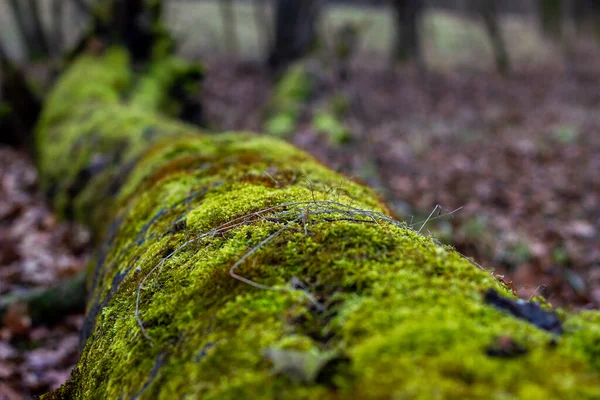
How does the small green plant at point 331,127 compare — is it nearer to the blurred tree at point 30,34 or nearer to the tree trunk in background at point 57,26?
the tree trunk in background at point 57,26

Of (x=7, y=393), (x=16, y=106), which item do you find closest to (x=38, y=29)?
(x=16, y=106)

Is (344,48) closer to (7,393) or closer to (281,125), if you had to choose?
(281,125)

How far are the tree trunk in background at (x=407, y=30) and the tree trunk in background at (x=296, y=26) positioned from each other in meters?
4.76

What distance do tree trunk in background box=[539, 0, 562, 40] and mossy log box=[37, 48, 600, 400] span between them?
2710 cm

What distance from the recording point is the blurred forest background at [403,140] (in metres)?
4.93

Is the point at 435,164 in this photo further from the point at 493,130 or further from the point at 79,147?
the point at 79,147

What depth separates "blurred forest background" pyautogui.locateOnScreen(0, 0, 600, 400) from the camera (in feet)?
16.2

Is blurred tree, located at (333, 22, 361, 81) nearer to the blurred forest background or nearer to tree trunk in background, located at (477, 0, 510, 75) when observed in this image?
the blurred forest background

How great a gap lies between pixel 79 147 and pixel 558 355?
5980 millimetres

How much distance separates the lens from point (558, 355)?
3.85 feet

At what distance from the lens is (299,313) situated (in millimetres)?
1433

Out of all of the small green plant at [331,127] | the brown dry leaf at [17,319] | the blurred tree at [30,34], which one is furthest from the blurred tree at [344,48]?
the blurred tree at [30,34]

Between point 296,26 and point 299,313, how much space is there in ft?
46.7

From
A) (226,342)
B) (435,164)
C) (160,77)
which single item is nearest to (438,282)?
(226,342)
